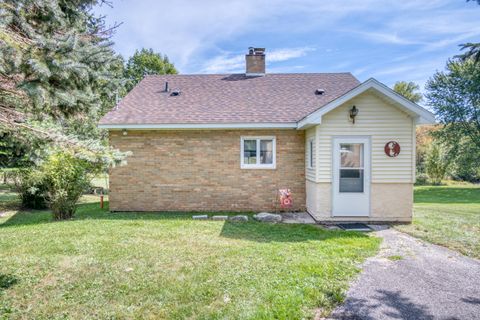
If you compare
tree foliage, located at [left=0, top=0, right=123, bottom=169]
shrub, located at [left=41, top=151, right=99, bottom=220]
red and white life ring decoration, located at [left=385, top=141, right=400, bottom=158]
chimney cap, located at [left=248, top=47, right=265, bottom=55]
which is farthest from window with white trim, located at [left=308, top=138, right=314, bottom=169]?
shrub, located at [left=41, top=151, right=99, bottom=220]

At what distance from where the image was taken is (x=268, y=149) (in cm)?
1047

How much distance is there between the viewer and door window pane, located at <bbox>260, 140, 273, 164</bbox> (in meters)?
10.5

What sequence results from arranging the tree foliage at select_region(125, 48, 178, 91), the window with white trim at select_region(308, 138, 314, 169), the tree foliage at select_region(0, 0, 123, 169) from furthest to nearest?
the tree foliage at select_region(125, 48, 178, 91) → the window with white trim at select_region(308, 138, 314, 169) → the tree foliage at select_region(0, 0, 123, 169)

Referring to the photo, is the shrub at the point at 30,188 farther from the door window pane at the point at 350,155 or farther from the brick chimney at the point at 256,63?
the door window pane at the point at 350,155

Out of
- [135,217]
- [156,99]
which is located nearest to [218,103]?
[156,99]

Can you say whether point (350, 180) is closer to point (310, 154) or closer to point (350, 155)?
point (350, 155)

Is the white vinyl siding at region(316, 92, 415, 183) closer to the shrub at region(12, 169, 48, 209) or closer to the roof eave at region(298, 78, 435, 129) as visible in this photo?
the roof eave at region(298, 78, 435, 129)

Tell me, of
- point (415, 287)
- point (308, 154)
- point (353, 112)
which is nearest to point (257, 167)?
point (308, 154)

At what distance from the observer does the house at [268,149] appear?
853 centimetres

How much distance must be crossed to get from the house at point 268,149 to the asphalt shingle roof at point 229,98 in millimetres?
40

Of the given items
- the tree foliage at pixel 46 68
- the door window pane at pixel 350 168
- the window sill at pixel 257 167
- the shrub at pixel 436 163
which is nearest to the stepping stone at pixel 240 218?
the window sill at pixel 257 167

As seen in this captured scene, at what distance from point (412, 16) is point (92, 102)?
10.0 meters

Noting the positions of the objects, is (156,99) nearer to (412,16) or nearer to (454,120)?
(412,16)

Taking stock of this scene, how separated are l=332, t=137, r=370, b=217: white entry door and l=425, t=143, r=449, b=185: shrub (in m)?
18.9
